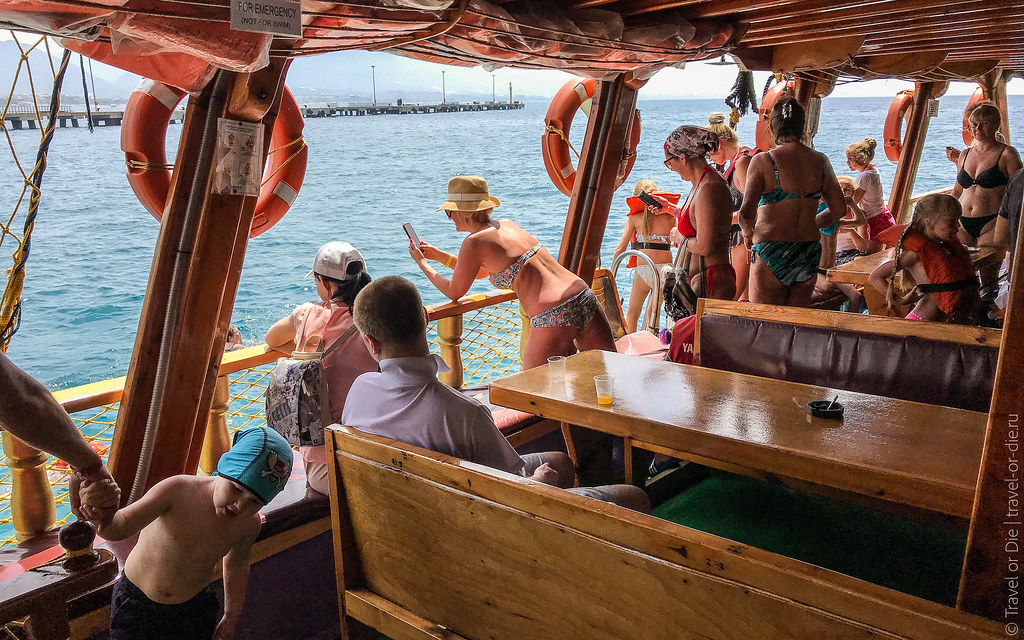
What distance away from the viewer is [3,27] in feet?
5.59

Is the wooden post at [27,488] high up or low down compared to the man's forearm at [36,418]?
down

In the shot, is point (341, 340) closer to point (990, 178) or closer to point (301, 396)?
point (301, 396)

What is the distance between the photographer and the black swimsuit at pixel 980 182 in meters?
5.42

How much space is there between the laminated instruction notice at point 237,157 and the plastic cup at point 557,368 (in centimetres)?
120

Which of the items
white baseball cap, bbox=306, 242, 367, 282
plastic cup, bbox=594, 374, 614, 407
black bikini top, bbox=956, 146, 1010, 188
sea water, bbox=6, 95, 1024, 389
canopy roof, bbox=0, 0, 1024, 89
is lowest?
sea water, bbox=6, 95, 1024, 389

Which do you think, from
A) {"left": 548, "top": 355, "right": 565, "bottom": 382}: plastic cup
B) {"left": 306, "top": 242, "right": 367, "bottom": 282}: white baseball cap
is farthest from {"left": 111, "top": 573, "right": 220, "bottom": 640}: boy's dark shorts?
{"left": 548, "top": 355, "right": 565, "bottom": 382}: plastic cup

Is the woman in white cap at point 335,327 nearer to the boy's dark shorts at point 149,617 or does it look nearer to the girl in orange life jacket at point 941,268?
the boy's dark shorts at point 149,617

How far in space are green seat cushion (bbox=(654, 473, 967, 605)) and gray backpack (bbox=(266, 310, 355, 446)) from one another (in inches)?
48.5

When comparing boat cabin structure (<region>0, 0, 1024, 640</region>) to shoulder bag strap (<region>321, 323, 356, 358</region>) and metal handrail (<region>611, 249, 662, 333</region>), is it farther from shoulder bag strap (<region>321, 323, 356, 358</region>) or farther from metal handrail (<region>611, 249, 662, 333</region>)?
metal handrail (<region>611, 249, 662, 333</region>)

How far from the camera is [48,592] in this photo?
131cm

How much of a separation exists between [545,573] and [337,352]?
139 centimetres

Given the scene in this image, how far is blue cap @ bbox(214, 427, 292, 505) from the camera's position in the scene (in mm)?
1921

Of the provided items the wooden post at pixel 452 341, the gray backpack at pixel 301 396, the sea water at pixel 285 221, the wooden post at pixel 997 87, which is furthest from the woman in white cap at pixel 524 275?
the sea water at pixel 285 221

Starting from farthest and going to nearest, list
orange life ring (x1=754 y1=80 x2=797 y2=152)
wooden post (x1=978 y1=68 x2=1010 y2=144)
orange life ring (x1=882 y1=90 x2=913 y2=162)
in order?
orange life ring (x1=882 y1=90 x2=913 y2=162) → wooden post (x1=978 y1=68 x2=1010 y2=144) → orange life ring (x1=754 y1=80 x2=797 y2=152)
